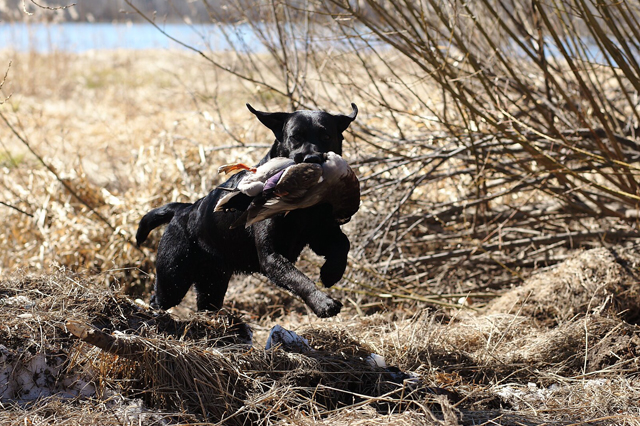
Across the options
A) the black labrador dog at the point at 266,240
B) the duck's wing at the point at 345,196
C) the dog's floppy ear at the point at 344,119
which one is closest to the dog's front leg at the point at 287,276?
the black labrador dog at the point at 266,240

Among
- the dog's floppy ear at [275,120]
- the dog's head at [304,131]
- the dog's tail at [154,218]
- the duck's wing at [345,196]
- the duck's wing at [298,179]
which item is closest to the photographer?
the duck's wing at [298,179]

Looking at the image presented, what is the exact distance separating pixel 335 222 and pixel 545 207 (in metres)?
2.70

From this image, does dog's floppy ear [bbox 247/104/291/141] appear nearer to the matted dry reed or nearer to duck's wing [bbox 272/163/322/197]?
duck's wing [bbox 272/163/322/197]

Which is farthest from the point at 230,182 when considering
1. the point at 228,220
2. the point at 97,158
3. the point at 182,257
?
the point at 97,158

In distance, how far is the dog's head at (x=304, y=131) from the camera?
318 cm

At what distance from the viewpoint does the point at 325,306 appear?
2887mm

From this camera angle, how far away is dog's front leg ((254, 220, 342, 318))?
2.90m

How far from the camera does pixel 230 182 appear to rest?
144 inches

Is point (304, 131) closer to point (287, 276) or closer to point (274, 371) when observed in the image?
point (287, 276)

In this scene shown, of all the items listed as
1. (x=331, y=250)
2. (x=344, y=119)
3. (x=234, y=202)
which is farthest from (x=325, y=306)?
(x=344, y=119)

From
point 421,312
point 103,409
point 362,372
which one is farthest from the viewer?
point 421,312

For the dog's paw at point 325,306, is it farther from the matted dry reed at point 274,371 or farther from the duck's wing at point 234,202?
the duck's wing at point 234,202

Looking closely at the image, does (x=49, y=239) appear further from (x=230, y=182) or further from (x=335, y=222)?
(x=335, y=222)

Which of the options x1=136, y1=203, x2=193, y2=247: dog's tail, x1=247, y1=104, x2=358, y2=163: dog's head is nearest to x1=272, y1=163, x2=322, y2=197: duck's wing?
x1=247, y1=104, x2=358, y2=163: dog's head
